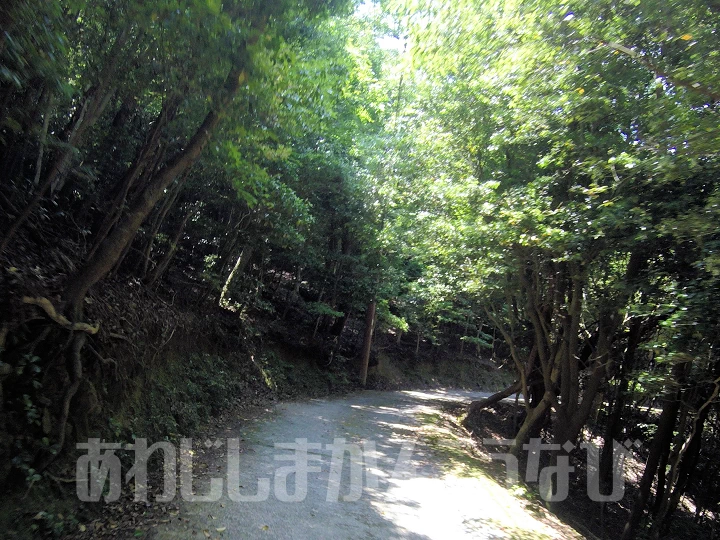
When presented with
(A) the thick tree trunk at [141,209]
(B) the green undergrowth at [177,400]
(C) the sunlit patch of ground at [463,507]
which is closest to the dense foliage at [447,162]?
(A) the thick tree trunk at [141,209]

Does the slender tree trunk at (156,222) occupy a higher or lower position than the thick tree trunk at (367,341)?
higher

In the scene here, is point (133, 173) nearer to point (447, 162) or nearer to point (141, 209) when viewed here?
point (141, 209)

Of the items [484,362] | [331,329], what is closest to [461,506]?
[331,329]

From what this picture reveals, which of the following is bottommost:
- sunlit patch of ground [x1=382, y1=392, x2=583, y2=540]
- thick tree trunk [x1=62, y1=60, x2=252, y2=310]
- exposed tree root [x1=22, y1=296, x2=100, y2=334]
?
sunlit patch of ground [x1=382, y1=392, x2=583, y2=540]

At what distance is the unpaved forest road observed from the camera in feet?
16.1

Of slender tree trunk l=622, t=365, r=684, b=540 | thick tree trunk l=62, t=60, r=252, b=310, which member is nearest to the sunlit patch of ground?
slender tree trunk l=622, t=365, r=684, b=540

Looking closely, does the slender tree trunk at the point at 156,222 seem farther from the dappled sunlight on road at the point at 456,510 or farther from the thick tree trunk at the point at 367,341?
the thick tree trunk at the point at 367,341

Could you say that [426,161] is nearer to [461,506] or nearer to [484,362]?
[461,506]

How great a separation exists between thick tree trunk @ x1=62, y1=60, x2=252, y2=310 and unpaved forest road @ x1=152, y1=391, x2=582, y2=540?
2843 mm

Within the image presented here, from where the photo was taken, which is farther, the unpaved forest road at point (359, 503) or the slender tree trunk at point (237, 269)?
the slender tree trunk at point (237, 269)

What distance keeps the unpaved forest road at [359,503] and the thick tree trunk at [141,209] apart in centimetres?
284

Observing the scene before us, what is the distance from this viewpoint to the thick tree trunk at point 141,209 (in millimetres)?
5418

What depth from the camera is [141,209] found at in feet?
18.5

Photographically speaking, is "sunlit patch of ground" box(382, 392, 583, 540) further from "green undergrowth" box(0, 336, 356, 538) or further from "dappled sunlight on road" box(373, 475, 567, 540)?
"green undergrowth" box(0, 336, 356, 538)
